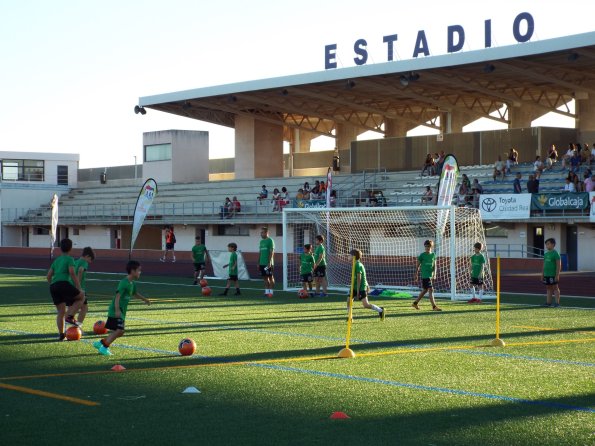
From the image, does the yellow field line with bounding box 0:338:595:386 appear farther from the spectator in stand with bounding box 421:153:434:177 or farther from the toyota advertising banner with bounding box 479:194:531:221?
the spectator in stand with bounding box 421:153:434:177

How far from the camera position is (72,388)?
10969mm

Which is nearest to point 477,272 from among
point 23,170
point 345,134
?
point 345,134

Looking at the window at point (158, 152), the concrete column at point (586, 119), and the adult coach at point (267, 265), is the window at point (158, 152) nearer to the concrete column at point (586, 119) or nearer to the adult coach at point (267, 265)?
the concrete column at point (586, 119)

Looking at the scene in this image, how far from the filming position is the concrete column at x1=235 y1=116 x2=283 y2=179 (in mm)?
59156

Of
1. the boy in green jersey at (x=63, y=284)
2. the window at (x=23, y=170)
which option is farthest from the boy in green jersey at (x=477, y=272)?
the window at (x=23, y=170)

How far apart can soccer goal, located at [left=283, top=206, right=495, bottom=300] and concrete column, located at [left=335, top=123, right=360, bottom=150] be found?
80.8ft

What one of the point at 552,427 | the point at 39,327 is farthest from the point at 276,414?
the point at 39,327

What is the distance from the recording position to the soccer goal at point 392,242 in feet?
98.6

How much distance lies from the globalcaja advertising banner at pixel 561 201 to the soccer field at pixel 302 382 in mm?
16881

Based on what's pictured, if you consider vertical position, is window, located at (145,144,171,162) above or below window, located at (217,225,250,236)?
above

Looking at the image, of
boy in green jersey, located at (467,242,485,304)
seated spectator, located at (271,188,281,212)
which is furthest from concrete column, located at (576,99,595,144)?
boy in green jersey, located at (467,242,485,304)

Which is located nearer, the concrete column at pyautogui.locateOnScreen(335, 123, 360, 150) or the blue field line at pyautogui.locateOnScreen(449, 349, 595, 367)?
the blue field line at pyautogui.locateOnScreen(449, 349, 595, 367)

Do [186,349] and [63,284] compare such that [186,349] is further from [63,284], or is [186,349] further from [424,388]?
[424,388]

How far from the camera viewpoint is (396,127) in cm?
5856
